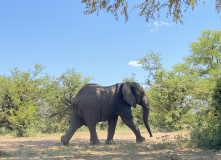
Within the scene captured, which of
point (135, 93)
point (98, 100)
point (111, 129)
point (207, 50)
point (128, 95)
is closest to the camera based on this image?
point (98, 100)

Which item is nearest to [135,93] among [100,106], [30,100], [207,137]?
[100,106]

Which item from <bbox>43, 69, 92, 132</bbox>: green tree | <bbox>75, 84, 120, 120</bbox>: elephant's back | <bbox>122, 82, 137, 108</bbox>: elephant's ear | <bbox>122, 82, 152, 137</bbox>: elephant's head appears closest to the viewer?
<bbox>75, 84, 120, 120</bbox>: elephant's back

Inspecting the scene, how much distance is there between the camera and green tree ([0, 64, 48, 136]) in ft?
53.9

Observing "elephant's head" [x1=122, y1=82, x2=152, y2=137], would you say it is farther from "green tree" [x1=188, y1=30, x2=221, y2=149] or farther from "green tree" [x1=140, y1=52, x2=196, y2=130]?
"green tree" [x1=140, y1=52, x2=196, y2=130]

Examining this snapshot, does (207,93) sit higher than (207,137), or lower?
higher

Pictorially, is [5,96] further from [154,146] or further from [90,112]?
[154,146]

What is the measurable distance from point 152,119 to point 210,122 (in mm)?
10288

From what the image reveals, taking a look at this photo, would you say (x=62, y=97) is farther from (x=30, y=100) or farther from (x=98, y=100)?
(x=98, y=100)

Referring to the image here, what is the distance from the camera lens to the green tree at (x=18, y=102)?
1642 centimetres

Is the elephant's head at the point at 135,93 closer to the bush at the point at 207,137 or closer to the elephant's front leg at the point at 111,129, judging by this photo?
the elephant's front leg at the point at 111,129

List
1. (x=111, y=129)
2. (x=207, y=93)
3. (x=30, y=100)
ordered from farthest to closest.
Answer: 1. (x=30, y=100)
2. (x=207, y=93)
3. (x=111, y=129)

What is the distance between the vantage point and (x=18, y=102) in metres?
17.1

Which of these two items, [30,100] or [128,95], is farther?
[30,100]

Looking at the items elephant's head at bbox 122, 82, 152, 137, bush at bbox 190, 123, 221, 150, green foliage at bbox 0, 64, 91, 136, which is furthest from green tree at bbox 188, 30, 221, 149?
green foliage at bbox 0, 64, 91, 136
